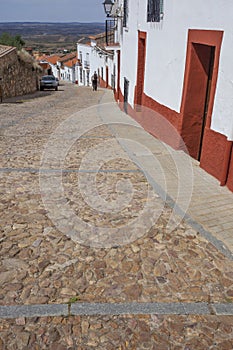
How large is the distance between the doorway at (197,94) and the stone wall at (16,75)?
15.6 meters

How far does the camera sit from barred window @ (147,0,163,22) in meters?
8.98

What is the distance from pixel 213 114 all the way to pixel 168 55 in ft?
9.56

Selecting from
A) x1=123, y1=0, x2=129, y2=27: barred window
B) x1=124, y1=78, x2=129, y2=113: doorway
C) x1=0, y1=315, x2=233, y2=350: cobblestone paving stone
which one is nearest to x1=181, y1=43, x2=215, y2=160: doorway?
x1=0, y1=315, x2=233, y2=350: cobblestone paving stone

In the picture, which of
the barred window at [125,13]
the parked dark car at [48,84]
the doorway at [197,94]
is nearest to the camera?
the doorway at [197,94]

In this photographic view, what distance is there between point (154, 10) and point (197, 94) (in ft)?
11.4

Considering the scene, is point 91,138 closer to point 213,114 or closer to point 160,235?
point 213,114

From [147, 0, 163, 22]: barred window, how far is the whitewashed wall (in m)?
0.17

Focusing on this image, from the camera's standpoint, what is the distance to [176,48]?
26.1ft

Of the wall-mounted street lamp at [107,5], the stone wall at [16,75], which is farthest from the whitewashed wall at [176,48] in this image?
the stone wall at [16,75]

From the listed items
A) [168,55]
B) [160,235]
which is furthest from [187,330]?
[168,55]

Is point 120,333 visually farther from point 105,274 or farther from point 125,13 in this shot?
point 125,13

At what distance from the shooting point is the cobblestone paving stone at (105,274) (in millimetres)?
3002

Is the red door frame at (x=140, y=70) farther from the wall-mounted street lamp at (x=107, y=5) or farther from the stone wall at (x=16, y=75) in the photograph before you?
the stone wall at (x=16, y=75)

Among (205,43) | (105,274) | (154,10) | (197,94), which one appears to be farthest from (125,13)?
(105,274)
